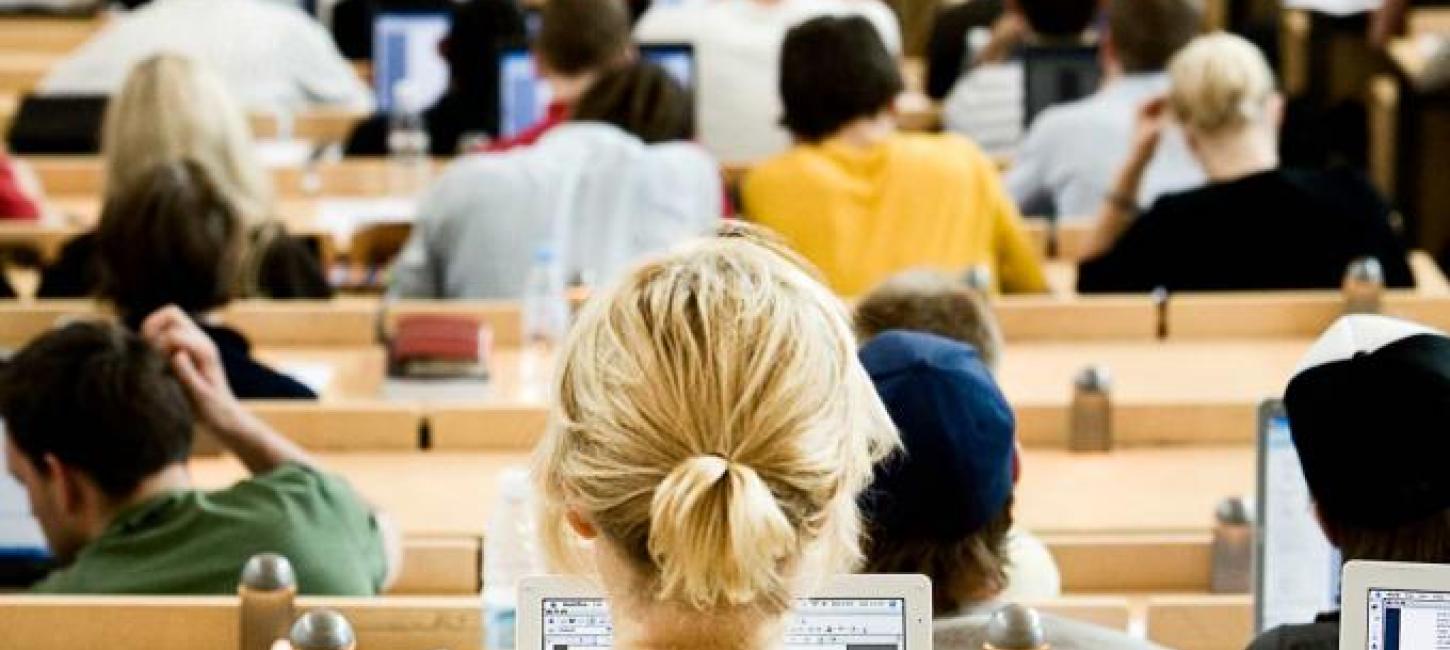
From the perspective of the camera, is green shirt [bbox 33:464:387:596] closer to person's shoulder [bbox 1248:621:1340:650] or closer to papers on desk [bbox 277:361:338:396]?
person's shoulder [bbox 1248:621:1340:650]

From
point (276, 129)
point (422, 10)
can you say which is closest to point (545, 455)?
point (276, 129)

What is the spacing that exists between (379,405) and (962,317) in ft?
4.00

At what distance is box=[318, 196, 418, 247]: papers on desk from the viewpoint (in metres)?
7.41

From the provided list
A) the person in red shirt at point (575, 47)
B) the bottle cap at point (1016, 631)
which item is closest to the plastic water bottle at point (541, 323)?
the person in red shirt at point (575, 47)

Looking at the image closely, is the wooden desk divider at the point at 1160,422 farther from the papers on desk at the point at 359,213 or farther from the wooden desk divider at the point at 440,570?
the papers on desk at the point at 359,213

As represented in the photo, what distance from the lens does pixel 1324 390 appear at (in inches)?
133

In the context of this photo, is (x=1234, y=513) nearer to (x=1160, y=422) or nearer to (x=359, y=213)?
(x=1160, y=422)

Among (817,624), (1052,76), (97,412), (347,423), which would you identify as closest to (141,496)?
(97,412)

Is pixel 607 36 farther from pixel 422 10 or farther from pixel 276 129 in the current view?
pixel 422 10

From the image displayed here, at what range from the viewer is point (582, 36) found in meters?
6.81

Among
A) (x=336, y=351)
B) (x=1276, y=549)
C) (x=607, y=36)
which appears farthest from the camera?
(x=607, y=36)

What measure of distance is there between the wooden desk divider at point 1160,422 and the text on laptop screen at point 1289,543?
3.63 feet

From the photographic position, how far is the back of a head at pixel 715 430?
7.62 ft

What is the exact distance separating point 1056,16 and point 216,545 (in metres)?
5.17
